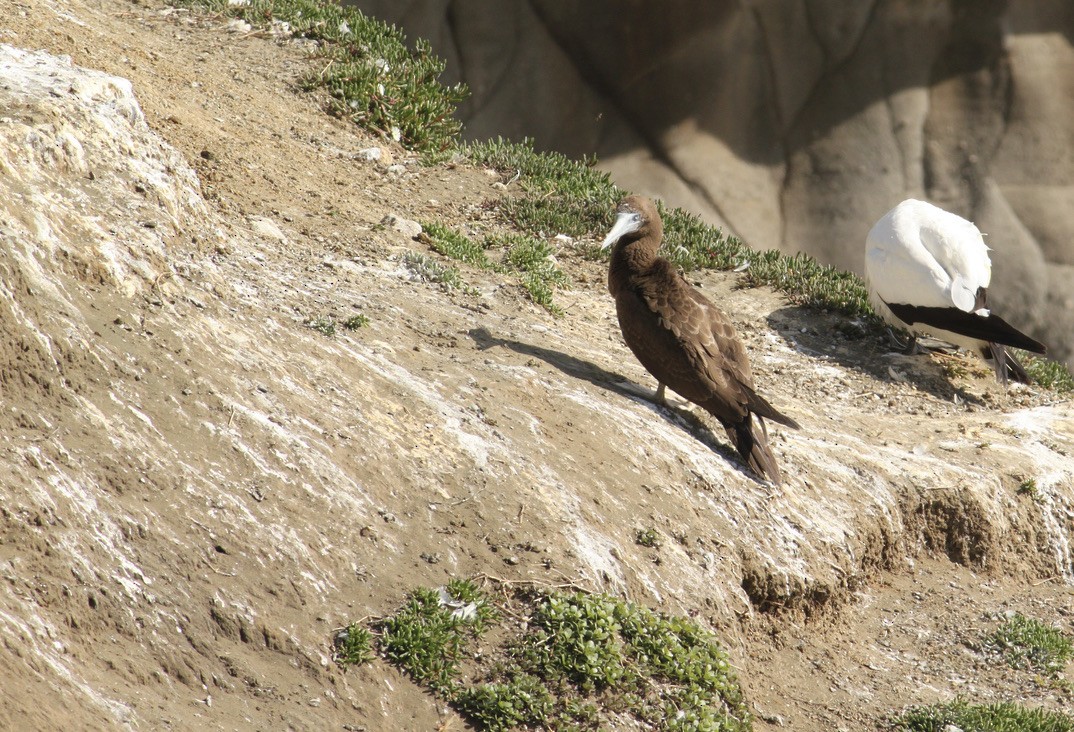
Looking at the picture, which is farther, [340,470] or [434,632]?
[340,470]

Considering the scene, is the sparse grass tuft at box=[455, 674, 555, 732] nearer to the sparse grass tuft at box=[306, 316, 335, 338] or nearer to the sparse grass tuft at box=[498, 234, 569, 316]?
the sparse grass tuft at box=[306, 316, 335, 338]

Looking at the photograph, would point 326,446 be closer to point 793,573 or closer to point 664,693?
point 664,693

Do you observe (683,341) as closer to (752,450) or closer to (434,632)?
(752,450)

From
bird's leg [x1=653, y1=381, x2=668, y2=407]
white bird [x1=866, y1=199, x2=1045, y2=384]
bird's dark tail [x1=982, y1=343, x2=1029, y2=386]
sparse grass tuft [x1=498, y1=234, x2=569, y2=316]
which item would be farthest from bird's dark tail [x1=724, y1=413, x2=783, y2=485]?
bird's dark tail [x1=982, y1=343, x2=1029, y2=386]

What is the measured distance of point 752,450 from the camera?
566 centimetres

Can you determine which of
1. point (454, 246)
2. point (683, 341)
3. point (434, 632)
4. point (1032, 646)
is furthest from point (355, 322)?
point (1032, 646)

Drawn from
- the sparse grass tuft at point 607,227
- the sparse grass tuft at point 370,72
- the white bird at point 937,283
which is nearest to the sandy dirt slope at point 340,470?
the white bird at point 937,283

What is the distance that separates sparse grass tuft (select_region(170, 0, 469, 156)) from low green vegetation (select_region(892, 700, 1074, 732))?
627 cm

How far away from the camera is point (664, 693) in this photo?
169 inches

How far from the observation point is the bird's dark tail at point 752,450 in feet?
18.4

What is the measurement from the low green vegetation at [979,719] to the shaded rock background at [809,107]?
328 inches

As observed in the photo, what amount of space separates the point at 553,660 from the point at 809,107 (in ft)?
33.5

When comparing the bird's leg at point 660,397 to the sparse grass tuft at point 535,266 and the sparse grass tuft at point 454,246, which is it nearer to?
the sparse grass tuft at point 535,266

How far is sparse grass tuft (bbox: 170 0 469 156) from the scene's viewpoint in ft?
31.0
